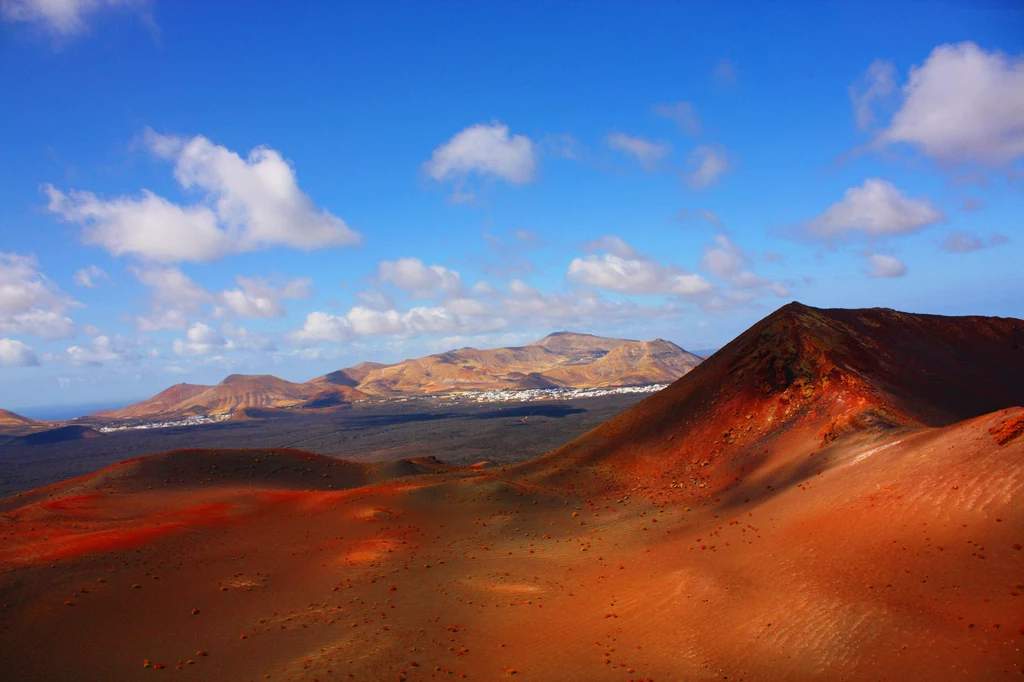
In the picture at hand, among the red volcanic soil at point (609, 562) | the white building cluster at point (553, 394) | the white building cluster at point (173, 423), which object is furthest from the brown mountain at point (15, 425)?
the red volcanic soil at point (609, 562)

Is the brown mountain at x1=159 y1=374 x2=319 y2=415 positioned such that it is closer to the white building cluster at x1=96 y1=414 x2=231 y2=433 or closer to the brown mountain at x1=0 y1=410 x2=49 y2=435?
the white building cluster at x1=96 y1=414 x2=231 y2=433

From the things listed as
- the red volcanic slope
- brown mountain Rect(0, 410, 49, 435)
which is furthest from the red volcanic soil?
brown mountain Rect(0, 410, 49, 435)

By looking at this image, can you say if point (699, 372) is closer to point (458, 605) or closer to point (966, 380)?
point (966, 380)

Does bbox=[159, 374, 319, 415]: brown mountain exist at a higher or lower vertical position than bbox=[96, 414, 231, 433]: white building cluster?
higher

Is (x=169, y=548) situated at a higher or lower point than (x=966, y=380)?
lower

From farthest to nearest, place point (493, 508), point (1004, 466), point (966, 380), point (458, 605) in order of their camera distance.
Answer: point (966, 380) → point (493, 508) → point (458, 605) → point (1004, 466)

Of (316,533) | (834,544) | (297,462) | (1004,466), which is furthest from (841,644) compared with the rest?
(297,462)

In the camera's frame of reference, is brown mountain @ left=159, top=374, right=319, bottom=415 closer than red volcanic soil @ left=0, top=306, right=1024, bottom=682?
No

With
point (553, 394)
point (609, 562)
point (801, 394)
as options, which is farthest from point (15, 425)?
point (801, 394)
